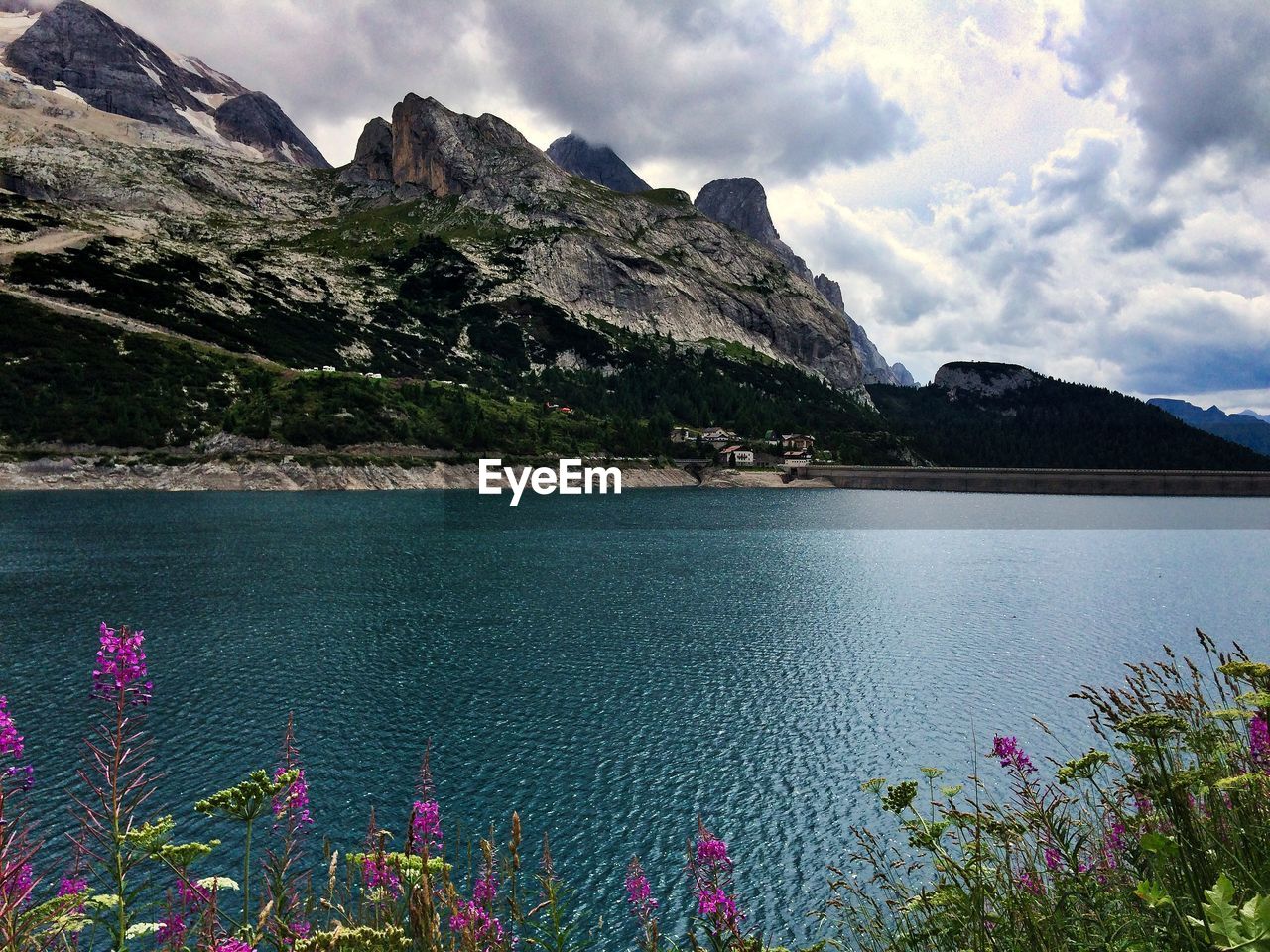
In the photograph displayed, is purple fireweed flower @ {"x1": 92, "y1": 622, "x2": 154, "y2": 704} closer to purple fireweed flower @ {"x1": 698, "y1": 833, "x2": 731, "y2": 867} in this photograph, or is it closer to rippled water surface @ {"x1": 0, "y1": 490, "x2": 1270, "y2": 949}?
purple fireweed flower @ {"x1": 698, "y1": 833, "x2": 731, "y2": 867}

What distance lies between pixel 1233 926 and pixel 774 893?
1745 centimetres

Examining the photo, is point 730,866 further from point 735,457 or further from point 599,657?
point 735,457

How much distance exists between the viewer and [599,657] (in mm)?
36500

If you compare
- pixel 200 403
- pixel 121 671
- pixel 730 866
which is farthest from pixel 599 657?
pixel 200 403

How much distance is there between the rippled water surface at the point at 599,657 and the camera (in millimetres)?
21391

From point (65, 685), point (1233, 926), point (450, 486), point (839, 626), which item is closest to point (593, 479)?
point (450, 486)

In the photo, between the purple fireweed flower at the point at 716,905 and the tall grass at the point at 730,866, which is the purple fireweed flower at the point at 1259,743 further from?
the purple fireweed flower at the point at 716,905

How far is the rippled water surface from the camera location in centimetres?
2139

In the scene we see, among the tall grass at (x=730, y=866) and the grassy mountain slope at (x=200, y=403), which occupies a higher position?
the grassy mountain slope at (x=200, y=403)

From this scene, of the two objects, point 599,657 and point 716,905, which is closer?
point 716,905

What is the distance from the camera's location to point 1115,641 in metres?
41.6

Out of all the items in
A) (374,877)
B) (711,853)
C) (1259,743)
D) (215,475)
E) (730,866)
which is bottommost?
(215,475)

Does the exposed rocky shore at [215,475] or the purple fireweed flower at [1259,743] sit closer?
the purple fireweed flower at [1259,743]

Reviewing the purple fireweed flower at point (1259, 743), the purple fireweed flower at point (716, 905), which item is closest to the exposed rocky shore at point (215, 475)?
the purple fireweed flower at point (716, 905)
